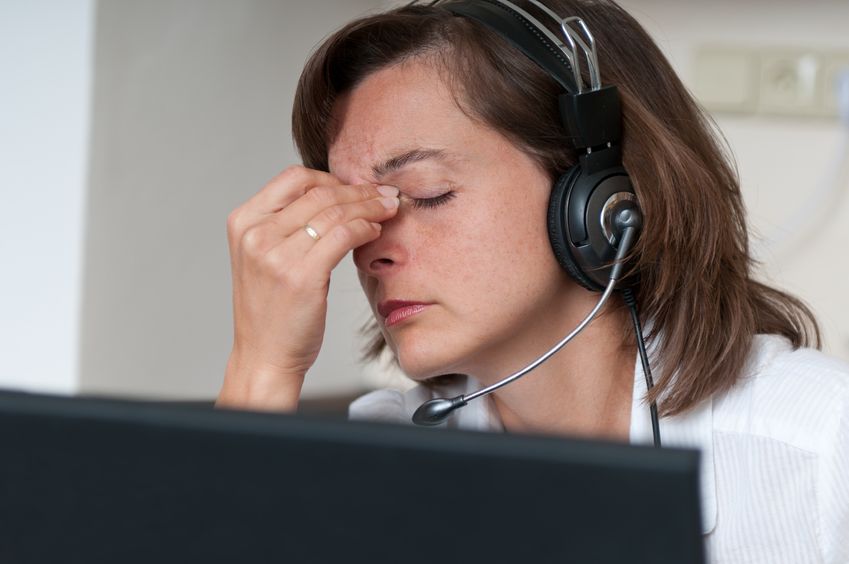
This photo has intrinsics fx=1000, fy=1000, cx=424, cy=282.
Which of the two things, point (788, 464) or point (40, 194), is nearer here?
point (788, 464)

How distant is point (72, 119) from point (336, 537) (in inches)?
47.0

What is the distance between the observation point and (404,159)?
973mm

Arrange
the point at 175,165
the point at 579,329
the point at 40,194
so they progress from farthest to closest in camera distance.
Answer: the point at 175,165
the point at 40,194
the point at 579,329

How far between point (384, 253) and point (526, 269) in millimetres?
140

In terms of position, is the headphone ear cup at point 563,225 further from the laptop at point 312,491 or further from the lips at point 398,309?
the laptop at point 312,491

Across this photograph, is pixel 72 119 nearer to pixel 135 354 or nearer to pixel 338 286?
pixel 135 354

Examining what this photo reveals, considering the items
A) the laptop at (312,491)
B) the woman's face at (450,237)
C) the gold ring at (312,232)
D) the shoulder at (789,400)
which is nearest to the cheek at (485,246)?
the woman's face at (450,237)

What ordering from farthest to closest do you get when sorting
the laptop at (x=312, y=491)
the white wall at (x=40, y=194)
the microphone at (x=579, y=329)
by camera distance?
the white wall at (x=40, y=194) < the microphone at (x=579, y=329) < the laptop at (x=312, y=491)

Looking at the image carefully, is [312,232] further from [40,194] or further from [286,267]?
[40,194]

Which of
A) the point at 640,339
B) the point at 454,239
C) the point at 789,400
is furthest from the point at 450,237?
the point at 789,400

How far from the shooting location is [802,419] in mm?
961

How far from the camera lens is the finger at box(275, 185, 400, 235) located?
96cm

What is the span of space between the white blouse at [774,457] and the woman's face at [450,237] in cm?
10

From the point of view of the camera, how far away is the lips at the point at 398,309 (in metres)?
0.96
